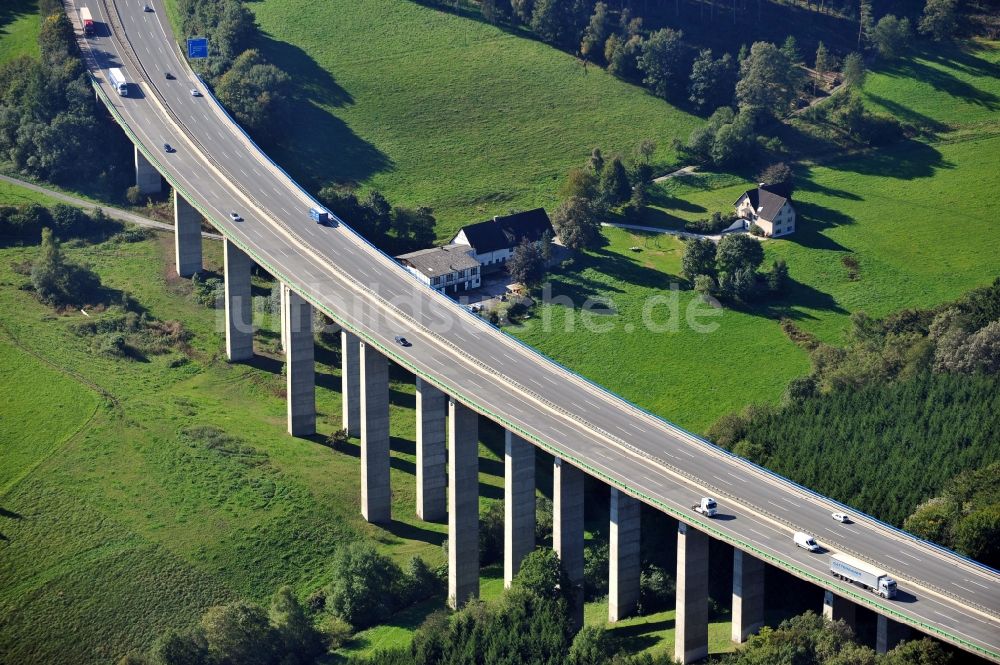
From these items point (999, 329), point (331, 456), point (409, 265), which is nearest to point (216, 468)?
point (331, 456)

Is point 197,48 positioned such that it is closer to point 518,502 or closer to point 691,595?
point 518,502

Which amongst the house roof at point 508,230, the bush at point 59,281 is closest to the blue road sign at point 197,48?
the bush at point 59,281

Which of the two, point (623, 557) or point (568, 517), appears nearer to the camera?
point (623, 557)

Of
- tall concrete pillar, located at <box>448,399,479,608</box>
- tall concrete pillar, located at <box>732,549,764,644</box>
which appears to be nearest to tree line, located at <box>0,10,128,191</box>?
tall concrete pillar, located at <box>448,399,479,608</box>

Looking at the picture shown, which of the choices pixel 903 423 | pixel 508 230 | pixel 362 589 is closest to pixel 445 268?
pixel 508 230

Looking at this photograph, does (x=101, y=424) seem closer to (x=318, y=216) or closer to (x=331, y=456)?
(x=331, y=456)

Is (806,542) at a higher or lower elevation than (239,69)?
lower

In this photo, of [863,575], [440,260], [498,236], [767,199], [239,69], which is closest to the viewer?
[863,575]
